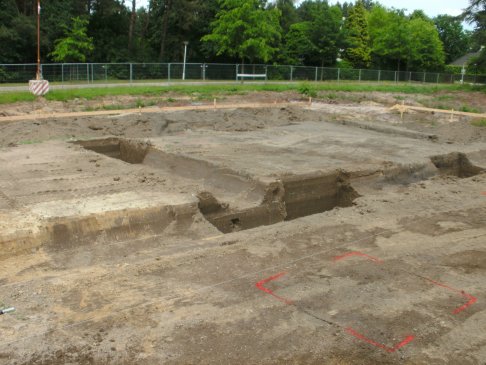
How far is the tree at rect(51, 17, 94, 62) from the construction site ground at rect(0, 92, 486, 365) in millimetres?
21564

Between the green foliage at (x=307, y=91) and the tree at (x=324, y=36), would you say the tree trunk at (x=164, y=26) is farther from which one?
the green foliage at (x=307, y=91)

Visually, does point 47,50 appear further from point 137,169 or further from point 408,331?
point 408,331

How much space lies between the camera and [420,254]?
27.2 ft

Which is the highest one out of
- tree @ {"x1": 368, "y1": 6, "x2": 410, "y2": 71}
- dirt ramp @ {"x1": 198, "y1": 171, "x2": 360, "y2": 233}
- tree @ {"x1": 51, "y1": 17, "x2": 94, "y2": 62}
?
tree @ {"x1": 368, "y1": 6, "x2": 410, "y2": 71}

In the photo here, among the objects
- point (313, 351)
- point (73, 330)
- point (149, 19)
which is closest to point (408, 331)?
point (313, 351)

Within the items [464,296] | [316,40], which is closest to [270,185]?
[464,296]

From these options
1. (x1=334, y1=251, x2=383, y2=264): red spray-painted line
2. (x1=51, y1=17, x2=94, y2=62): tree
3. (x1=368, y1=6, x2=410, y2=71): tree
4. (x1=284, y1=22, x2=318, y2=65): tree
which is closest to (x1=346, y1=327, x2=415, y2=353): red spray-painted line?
(x1=334, y1=251, x2=383, y2=264): red spray-painted line

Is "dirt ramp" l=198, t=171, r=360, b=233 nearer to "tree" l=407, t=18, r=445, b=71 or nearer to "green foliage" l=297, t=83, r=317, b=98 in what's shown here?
"green foliage" l=297, t=83, r=317, b=98

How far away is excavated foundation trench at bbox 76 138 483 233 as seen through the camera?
1075cm

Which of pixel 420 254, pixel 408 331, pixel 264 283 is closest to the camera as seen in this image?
pixel 408 331

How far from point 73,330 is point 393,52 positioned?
53225 mm

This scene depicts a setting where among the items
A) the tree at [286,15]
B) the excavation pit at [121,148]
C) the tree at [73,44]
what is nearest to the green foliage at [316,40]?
the tree at [286,15]

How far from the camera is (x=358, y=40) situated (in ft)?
190

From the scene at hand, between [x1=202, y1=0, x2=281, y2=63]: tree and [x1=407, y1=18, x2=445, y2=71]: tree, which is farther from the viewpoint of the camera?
[x1=407, y1=18, x2=445, y2=71]: tree
